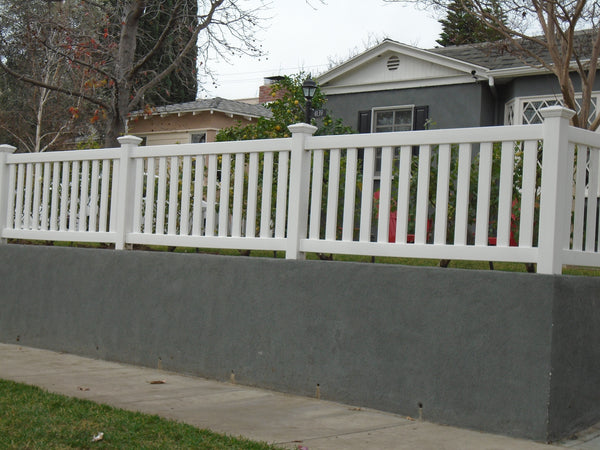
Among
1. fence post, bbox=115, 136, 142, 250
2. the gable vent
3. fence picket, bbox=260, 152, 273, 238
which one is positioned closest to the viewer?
fence picket, bbox=260, 152, 273, 238

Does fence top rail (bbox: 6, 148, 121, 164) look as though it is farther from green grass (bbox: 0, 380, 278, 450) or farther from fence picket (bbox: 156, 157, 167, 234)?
green grass (bbox: 0, 380, 278, 450)

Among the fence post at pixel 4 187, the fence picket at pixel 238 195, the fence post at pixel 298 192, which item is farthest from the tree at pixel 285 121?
the fence post at pixel 298 192

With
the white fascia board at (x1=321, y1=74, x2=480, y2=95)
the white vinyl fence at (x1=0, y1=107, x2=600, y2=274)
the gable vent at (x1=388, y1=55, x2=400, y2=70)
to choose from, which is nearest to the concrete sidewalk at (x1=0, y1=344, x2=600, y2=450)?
the white vinyl fence at (x1=0, y1=107, x2=600, y2=274)

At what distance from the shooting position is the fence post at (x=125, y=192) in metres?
7.87

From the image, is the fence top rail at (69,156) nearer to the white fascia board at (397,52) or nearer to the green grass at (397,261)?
the green grass at (397,261)

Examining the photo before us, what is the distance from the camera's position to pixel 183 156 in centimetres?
748

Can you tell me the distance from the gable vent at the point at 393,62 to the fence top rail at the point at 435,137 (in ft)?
36.9

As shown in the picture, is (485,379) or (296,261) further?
Answer: (296,261)

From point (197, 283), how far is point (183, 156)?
125cm

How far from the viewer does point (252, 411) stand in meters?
5.63

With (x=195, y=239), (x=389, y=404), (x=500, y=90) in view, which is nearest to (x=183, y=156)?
(x=195, y=239)

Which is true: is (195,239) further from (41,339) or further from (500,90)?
(500,90)

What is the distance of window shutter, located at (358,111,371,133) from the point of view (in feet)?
56.8

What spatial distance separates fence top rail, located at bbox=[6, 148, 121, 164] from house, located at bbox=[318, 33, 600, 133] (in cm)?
872
